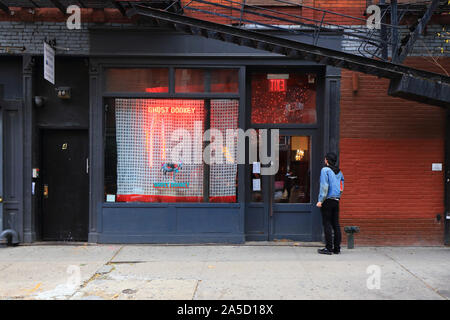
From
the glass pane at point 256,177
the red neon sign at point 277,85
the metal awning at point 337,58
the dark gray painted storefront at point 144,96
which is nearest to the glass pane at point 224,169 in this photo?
the dark gray painted storefront at point 144,96

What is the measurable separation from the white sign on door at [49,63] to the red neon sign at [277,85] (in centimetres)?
419

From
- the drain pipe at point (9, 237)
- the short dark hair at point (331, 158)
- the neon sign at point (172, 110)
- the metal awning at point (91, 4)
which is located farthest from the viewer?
the neon sign at point (172, 110)

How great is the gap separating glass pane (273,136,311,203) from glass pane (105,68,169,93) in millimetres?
2636

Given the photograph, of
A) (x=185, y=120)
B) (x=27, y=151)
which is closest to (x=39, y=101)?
(x=27, y=151)

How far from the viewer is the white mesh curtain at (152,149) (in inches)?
333

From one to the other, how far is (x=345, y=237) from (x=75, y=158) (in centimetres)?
560

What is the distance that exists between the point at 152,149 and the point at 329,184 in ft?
11.4

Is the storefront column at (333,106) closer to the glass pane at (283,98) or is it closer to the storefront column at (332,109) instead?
the storefront column at (332,109)

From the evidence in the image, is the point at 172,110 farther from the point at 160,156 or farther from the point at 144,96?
the point at 160,156

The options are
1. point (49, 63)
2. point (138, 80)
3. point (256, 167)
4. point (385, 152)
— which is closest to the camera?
point (49, 63)

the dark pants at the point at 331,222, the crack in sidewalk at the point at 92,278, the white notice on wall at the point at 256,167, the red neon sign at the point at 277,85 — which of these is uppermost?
the red neon sign at the point at 277,85

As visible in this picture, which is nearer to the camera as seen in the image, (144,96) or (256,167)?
(144,96)

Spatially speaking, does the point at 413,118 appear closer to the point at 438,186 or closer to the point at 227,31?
the point at 438,186

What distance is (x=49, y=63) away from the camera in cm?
791
